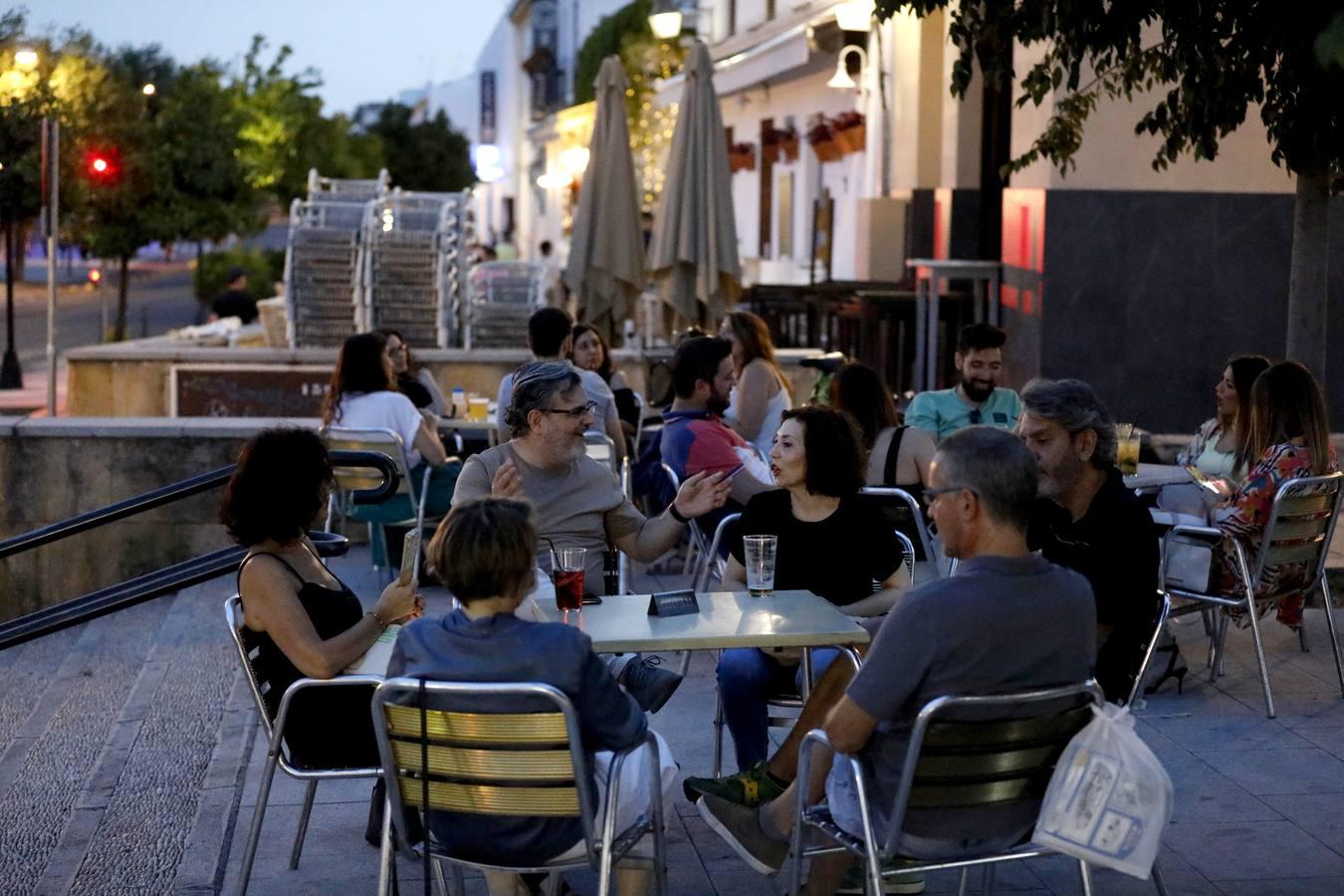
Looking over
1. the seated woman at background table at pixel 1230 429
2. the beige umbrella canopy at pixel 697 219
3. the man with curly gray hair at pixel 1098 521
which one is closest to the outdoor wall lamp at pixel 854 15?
the beige umbrella canopy at pixel 697 219

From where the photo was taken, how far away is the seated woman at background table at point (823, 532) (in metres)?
5.17

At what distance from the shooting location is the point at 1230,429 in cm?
754

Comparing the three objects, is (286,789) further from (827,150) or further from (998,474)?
(827,150)

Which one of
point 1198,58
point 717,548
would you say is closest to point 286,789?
point 717,548

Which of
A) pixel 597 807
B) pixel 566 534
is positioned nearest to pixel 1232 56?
pixel 566 534

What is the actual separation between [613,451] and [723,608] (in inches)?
132

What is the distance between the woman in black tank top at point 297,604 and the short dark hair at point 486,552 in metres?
0.75

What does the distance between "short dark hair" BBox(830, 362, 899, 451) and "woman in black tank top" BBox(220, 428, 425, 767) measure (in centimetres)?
256

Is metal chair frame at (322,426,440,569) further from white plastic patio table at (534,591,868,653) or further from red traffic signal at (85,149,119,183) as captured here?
red traffic signal at (85,149,119,183)

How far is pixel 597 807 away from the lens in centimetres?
379

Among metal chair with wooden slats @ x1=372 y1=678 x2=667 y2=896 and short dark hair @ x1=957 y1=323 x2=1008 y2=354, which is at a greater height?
short dark hair @ x1=957 y1=323 x2=1008 y2=354

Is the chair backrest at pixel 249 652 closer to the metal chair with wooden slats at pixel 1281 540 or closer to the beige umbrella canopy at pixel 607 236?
the metal chair with wooden slats at pixel 1281 540

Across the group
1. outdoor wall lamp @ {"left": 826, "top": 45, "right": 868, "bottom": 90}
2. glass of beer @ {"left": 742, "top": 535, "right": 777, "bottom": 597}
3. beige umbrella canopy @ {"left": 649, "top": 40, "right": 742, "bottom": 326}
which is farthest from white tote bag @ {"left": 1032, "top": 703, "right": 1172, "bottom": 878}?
outdoor wall lamp @ {"left": 826, "top": 45, "right": 868, "bottom": 90}

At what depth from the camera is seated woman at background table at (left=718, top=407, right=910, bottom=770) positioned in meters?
5.17
